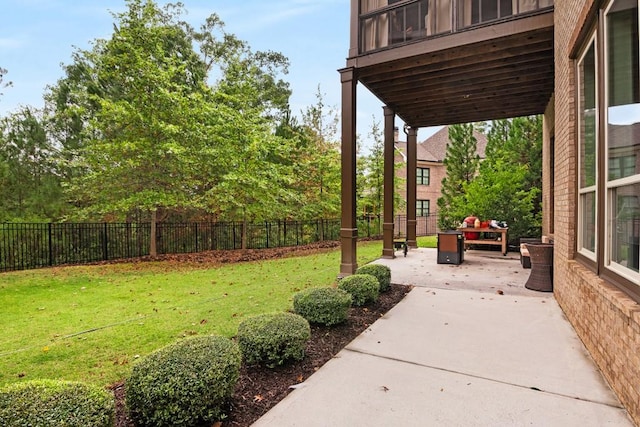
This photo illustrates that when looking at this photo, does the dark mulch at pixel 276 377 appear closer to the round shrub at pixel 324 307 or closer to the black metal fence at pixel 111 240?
the round shrub at pixel 324 307

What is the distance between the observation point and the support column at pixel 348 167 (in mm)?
6270

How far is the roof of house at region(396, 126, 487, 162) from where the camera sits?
74.0 ft

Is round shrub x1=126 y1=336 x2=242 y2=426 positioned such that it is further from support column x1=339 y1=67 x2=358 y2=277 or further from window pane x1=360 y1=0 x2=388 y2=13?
window pane x1=360 y1=0 x2=388 y2=13

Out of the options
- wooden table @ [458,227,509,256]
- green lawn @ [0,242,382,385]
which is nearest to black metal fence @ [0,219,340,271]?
green lawn @ [0,242,382,385]

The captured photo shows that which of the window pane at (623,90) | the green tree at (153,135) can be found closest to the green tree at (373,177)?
the green tree at (153,135)

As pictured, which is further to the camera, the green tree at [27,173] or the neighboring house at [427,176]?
the neighboring house at [427,176]

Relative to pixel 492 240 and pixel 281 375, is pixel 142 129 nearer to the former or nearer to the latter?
pixel 281 375

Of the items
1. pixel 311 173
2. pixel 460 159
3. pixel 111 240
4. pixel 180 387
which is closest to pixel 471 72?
pixel 180 387

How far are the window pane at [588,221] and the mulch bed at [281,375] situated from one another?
93.4 inches

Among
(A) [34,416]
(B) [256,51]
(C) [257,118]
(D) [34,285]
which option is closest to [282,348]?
(A) [34,416]

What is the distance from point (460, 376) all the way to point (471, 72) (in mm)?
6073

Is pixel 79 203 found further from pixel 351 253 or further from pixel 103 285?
pixel 351 253

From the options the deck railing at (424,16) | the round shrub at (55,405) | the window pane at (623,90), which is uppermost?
the deck railing at (424,16)

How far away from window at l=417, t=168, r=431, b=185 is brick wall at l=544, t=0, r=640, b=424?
1772 cm
